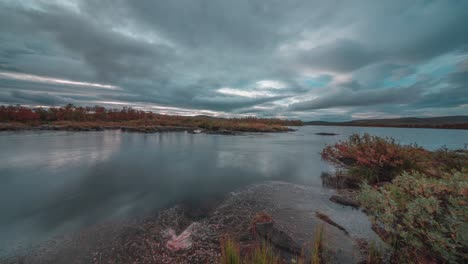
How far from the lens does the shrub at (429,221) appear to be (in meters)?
2.39

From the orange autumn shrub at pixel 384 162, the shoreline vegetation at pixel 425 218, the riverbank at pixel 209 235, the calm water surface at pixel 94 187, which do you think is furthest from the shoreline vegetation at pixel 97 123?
the shoreline vegetation at pixel 425 218

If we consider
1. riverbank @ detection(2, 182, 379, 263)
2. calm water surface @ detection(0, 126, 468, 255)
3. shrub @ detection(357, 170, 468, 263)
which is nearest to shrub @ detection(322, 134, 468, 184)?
calm water surface @ detection(0, 126, 468, 255)

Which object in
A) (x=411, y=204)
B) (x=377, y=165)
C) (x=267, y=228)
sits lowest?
(x=267, y=228)

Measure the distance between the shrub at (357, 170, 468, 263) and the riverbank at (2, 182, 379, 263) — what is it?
117cm

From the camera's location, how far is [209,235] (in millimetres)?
4582

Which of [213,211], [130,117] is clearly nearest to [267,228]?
[213,211]

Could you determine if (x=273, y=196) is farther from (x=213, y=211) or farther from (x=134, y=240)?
(x=134, y=240)

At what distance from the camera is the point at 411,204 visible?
291cm

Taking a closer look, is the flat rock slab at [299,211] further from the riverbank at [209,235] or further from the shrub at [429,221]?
the shrub at [429,221]

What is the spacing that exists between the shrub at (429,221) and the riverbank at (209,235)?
117cm

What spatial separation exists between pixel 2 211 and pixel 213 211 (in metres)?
7.44

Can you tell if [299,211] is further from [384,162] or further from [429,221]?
[384,162]

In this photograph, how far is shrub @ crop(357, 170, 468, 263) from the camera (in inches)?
93.9

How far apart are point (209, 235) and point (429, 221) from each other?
423 centimetres
